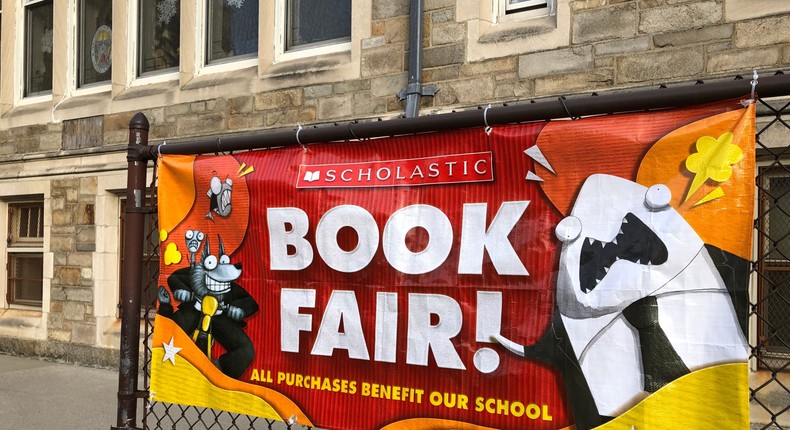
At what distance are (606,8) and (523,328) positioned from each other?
426 centimetres

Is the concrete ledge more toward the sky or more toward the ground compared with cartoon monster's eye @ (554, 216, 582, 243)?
more toward the ground

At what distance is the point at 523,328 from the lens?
2.14m

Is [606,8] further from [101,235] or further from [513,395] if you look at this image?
[101,235]

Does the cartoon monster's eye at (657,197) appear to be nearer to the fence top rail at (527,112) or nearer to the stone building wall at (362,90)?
the fence top rail at (527,112)

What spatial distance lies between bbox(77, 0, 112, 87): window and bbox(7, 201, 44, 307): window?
1936 millimetres

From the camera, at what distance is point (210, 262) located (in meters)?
2.83

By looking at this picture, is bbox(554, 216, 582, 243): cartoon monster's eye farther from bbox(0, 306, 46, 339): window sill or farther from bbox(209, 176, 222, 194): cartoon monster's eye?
bbox(0, 306, 46, 339): window sill

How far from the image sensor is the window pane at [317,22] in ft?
24.4

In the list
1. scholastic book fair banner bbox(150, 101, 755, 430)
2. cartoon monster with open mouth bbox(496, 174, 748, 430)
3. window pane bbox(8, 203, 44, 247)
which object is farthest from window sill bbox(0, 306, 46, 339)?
cartoon monster with open mouth bbox(496, 174, 748, 430)

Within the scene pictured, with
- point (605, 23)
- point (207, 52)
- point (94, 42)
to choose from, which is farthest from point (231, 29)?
point (605, 23)

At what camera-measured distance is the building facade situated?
5477mm

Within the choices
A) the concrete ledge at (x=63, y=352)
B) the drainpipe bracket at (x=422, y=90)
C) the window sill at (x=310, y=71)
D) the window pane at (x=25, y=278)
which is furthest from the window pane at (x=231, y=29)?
the window pane at (x=25, y=278)

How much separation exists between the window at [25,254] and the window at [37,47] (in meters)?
1.70

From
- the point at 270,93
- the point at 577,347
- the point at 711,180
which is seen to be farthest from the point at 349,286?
the point at 270,93
